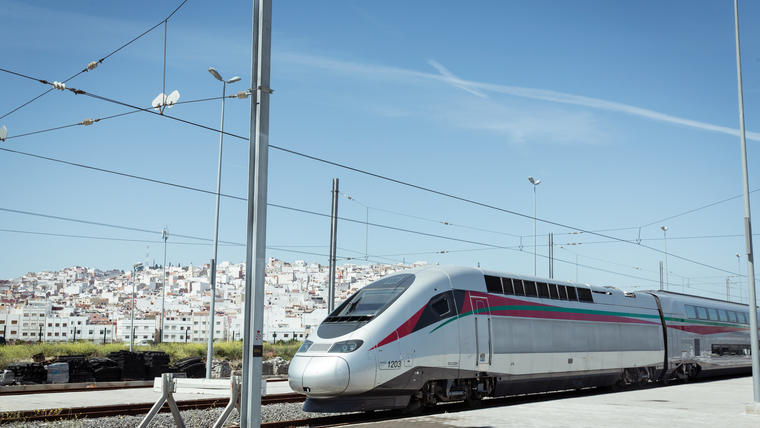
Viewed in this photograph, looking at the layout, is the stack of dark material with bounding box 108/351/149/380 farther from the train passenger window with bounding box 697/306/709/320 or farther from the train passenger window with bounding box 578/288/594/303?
the train passenger window with bounding box 697/306/709/320

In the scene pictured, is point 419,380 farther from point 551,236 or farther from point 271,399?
point 551,236

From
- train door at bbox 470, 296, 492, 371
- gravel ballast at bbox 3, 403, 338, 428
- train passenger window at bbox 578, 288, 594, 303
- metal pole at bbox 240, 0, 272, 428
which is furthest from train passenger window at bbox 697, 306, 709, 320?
metal pole at bbox 240, 0, 272, 428

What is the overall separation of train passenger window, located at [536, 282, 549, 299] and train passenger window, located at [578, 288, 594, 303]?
210cm

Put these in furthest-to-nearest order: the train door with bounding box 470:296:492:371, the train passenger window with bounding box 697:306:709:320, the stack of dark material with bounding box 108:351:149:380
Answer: the train passenger window with bounding box 697:306:709:320, the stack of dark material with bounding box 108:351:149:380, the train door with bounding box 470:296:492:371

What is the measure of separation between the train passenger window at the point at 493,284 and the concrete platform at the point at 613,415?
319cm

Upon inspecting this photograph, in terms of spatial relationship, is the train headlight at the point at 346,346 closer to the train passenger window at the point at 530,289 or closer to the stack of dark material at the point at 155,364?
the train passenger window at the point at 530,289

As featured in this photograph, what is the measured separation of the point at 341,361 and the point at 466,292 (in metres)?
4.47

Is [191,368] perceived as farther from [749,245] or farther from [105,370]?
[749,245]

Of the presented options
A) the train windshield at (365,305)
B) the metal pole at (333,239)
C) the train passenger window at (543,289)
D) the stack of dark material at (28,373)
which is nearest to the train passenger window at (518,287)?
the train passenger window at (543,289)

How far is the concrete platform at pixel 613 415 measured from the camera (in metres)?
13.5

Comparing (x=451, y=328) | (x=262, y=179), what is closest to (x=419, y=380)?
(x=451, y=328)

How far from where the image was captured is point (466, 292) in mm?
17656

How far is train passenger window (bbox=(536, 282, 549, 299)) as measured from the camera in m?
21.0

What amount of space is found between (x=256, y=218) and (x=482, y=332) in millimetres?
8821
